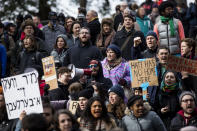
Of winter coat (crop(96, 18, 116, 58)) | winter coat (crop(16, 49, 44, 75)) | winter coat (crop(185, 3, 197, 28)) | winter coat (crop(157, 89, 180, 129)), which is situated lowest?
winter coat (crop(157, 89, 180, 129))

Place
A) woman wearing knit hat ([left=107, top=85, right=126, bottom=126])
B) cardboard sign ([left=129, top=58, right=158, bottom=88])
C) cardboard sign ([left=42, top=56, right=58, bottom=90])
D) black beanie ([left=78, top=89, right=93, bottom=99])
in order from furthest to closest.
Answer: cardboard sign ([left=42, top=56, right=58, bottom=90])
cardboard sign ([left=129, top=58, right=158, bottom=88])
black beanie ([left=78, top=89, right=93, bottom=99])
woman wearing knit hat ([left=107, top=85, right=126, bottom=126])

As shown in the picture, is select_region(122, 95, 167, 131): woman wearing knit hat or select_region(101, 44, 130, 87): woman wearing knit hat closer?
select_region(122, 95, 167, 131): woman wearing knit hat

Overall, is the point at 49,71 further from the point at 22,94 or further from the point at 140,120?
the point at 140,120

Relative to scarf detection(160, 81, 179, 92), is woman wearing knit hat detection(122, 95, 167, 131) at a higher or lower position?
lower

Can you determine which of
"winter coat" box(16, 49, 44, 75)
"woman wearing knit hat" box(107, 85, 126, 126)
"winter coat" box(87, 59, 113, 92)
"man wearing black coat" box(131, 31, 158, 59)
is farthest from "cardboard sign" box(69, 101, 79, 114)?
"winter coat" box(16, 49, 44, 75)

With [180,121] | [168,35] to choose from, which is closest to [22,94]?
[180,121]

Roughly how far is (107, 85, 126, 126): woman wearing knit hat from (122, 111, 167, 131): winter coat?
0.25 metres

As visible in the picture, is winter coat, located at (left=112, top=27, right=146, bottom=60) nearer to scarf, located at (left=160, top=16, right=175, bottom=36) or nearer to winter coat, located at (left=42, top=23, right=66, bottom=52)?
scarf, located at (left=160, top=16, right=175, bottom=36)

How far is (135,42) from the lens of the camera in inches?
586

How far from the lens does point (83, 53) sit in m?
14.9

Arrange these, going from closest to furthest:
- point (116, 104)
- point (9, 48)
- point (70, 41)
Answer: point (116, 104), point (70, 41), point (9, 48)

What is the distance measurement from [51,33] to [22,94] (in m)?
6.36

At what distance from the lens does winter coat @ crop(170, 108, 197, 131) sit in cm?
1118

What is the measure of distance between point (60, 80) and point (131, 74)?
142cm
